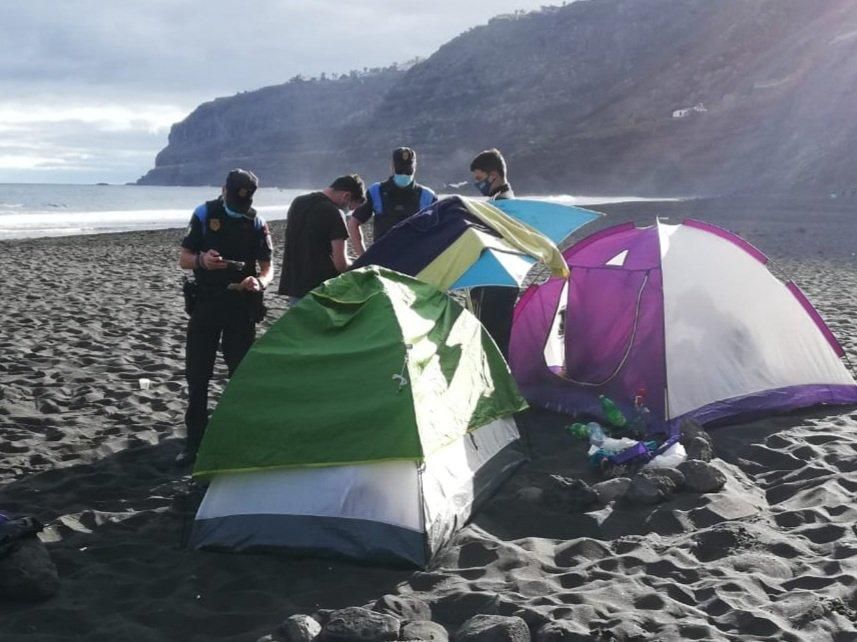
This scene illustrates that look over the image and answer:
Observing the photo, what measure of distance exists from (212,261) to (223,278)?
0.21 m

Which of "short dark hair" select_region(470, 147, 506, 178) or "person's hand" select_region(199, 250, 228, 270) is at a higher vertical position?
"short dark hair" select_region(470, 147, 506, 178)

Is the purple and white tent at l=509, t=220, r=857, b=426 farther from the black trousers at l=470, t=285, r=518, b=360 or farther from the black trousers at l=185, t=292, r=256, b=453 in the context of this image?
the black trousers at l=185, t=292, r=256, b=453

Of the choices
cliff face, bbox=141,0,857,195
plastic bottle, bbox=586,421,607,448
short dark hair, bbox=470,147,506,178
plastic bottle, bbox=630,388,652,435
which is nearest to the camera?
plastic bottle, bbox=586,421,607,448

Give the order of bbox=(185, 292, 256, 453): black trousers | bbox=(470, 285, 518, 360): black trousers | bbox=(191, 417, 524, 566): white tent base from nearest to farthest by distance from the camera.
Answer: bbox=(191, 417, 524, 566): white tent base, bbox=(185, 292, 256, 453): black trousers, bbox=(470, 285, 518, 360): black trousers

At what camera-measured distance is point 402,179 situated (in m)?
6.59

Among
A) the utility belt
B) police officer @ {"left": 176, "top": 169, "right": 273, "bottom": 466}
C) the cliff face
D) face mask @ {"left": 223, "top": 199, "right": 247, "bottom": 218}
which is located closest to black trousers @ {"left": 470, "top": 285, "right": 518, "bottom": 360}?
police officer @ {"left": 176, "top": 169, "right": 273, "bottom": 466}

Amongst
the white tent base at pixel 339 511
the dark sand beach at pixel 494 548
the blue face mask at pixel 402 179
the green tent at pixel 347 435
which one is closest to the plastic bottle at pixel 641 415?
the dark sand beach at pixel 494 548

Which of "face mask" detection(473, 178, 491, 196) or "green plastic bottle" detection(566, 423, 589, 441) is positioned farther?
"face mask" detection(473, 178, 491, 196)

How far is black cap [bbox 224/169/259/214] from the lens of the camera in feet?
17.4

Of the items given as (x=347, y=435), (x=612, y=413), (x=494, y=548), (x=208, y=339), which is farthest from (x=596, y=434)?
(x=208, y=339)

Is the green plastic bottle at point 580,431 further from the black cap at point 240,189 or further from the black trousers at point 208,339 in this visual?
the black cap at point 240,189

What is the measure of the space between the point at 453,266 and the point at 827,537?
2603 mm

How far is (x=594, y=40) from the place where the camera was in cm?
12212

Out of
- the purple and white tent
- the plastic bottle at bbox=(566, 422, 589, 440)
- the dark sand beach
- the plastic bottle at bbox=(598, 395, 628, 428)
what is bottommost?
the dark sand beach
